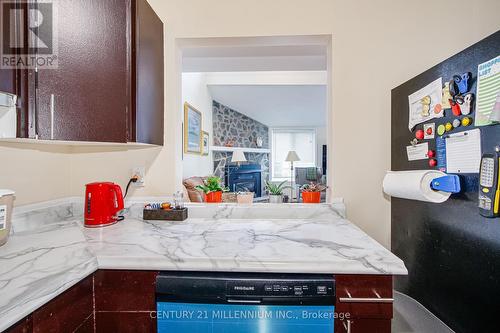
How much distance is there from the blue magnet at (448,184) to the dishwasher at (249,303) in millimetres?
523

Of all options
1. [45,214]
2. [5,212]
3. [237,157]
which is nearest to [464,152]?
[5,212]

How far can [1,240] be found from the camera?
1121 millimetres

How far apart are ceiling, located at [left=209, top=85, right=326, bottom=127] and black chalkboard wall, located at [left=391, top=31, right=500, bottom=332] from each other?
4341mm

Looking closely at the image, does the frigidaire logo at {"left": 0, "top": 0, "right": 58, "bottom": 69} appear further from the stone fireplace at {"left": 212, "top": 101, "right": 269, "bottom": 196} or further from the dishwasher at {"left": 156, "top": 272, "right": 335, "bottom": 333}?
the stone fireplace at {"left": 212, "top": 101, "right": 269, "bottom": 196}

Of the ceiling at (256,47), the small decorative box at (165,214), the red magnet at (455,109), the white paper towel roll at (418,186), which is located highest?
the ceiling at (256,47)

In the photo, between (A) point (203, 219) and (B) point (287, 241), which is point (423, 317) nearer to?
(B) point (287, 241)

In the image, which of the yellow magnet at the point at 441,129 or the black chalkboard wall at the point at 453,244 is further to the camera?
the yellow magnet at the point at 441,129

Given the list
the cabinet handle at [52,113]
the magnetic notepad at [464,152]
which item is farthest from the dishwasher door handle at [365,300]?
the cabinet handle at [52,113]

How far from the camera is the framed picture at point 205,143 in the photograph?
5.32m

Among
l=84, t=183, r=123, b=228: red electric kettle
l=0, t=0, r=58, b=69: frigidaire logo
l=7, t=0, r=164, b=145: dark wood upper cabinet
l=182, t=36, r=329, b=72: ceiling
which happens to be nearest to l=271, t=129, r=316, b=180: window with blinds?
l=182, t=36, r=329, b=72: ceiling

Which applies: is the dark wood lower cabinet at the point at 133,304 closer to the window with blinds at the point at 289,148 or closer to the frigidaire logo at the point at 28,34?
the frigidaire logo at the point at 28,34

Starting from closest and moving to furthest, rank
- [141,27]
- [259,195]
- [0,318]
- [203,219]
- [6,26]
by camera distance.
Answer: [0,318] → [6,26] → [141,27] → [203,219] → [259,195]

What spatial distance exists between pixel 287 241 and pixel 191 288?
43 centimetres

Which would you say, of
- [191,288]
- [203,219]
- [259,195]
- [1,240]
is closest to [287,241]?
[191,288]
